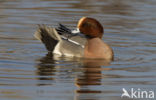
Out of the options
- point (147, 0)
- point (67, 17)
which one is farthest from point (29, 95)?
point (147, 0)

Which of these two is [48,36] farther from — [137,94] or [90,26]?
[137,94]

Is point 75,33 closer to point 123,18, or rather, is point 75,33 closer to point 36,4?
point 123,18

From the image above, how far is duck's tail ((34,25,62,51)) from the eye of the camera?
11.6 meters

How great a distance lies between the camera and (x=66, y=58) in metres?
11.1

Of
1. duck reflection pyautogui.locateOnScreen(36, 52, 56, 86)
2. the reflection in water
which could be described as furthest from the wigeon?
duck reflection pyautogui.locateOnScreen(36, 52, 56, 86)

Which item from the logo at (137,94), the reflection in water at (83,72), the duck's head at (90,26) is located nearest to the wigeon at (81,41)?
the duck's head at (90,26)

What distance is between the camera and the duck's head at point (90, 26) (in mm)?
11312

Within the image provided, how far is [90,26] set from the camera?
37.1ft

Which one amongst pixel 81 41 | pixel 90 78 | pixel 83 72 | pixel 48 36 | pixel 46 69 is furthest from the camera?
pixel 48 36

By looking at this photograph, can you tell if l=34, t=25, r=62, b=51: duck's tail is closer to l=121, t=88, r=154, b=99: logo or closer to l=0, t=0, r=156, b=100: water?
l=0, t=0, r=156, b=100: water

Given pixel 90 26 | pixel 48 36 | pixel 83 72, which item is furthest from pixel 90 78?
pixel 48 36

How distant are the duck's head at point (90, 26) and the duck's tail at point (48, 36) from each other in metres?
0.56

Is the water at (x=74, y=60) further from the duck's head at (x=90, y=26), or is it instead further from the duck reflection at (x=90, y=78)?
the duck's head at (x=90, y=26)

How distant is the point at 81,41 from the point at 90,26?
1.18 ft
